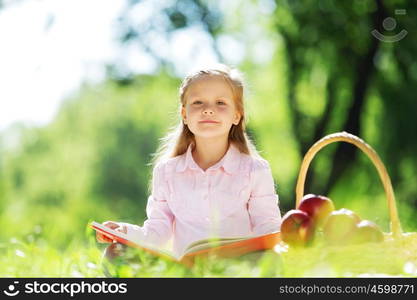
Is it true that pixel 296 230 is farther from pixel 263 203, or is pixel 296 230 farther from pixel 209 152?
pixel 209 152

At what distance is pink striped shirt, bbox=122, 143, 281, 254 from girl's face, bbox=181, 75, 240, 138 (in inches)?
5.0

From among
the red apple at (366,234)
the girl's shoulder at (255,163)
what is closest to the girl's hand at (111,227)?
the girl's shoulder at (255,163)

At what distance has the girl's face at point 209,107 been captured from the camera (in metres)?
2.45

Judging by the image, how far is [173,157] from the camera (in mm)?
2658

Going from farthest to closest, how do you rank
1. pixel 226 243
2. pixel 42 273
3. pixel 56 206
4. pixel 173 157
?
pixel 56 206 → pixel 173 157 → pixel 42 273 → pixel 226 243

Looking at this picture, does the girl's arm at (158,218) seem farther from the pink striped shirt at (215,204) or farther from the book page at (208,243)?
the book page at (208,243)

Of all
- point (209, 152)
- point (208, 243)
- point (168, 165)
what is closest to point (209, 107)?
point (209, 152)

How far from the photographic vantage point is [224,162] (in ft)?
8.20

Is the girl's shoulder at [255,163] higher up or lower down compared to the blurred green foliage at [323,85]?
lower down

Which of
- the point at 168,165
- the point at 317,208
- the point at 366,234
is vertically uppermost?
the point at 168,165

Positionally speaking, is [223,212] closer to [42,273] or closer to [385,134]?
[42,273]

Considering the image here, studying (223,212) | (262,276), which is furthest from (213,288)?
(223,212)

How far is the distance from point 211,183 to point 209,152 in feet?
0.43

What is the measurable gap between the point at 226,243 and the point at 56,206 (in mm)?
17318
